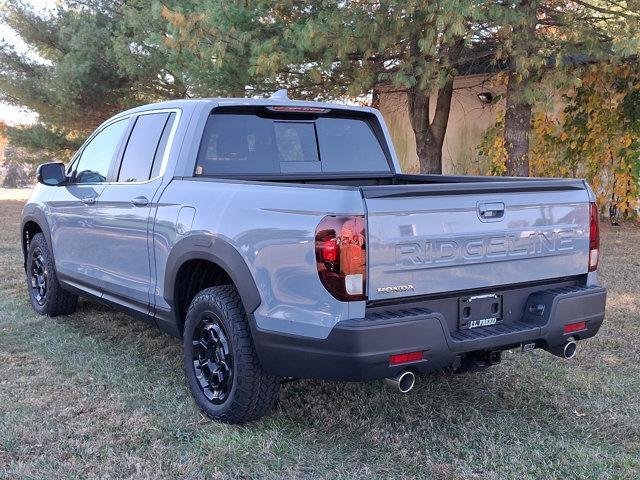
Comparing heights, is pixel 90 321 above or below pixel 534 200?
below

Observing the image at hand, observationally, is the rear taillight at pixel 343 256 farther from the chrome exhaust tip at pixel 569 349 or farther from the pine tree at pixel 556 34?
the pine tree at pixel 556 34

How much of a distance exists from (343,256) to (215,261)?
91 centimetres

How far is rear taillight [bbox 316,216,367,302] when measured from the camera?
10.3ft

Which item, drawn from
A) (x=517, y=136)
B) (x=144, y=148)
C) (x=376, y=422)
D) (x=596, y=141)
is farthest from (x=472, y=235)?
(x=596, y=141)

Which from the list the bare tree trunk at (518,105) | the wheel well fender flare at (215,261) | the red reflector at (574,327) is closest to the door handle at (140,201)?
→ the wheel well fender flare at (215,261)

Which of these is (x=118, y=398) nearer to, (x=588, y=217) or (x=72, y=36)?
(x=588, y=217)

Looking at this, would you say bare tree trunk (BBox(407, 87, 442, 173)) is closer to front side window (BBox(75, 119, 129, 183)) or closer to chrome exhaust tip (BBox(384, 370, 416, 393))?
front side window (BBox(75, 119, 129, 183))

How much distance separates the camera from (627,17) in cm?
871

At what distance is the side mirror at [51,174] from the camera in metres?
5.61

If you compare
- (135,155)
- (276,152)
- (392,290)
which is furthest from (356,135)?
(392,290)

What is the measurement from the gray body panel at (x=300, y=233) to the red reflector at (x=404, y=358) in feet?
0.82

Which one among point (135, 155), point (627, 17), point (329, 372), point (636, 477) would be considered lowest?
point (636, 477)

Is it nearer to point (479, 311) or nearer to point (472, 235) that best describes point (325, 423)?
point (479, 311)

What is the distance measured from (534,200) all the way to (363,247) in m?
1.15
